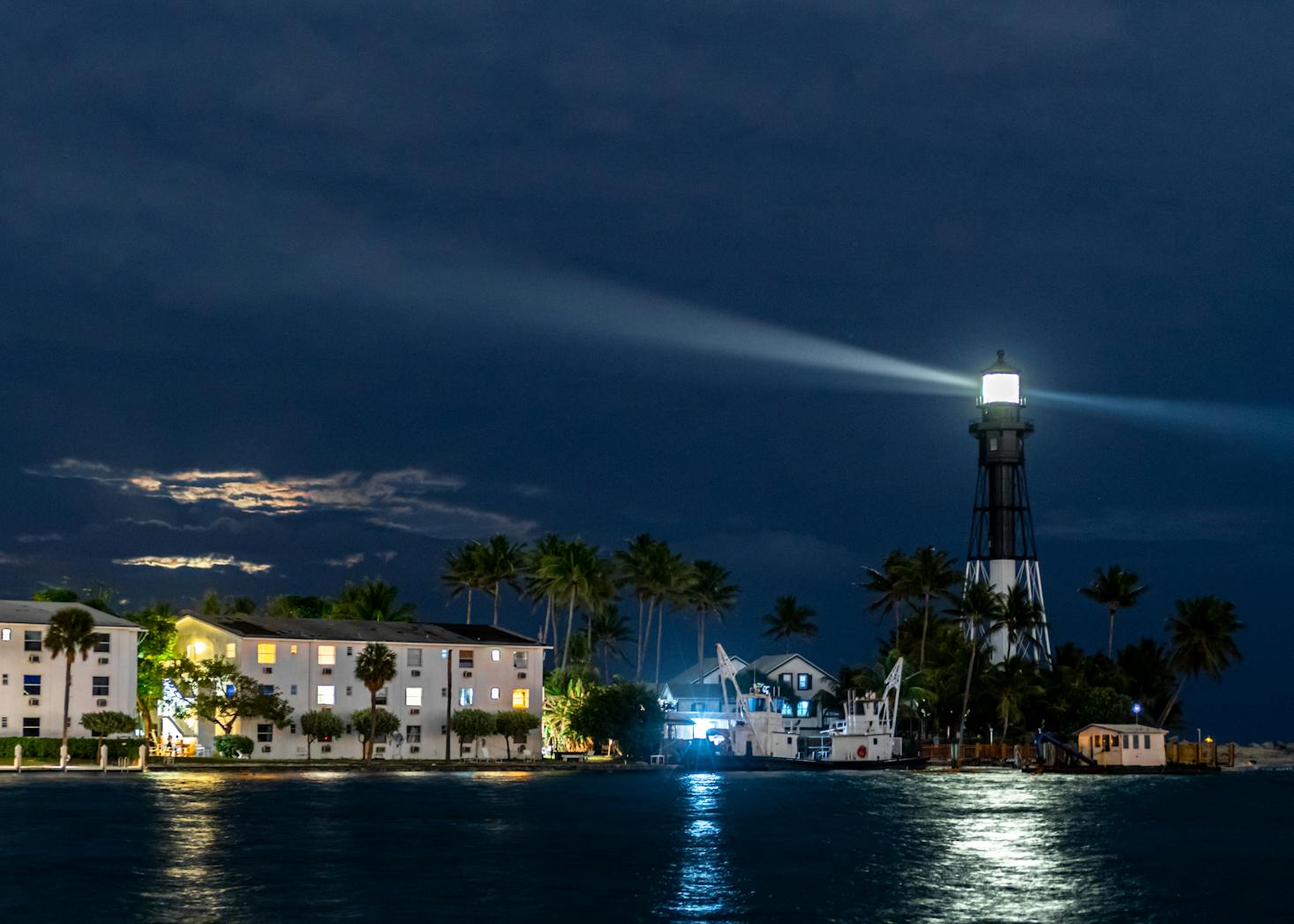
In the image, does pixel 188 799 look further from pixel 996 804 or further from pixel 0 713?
→ pixel 996 804

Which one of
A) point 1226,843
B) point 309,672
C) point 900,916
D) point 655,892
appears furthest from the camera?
point 309,672

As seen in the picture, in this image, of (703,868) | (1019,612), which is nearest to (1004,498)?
(1019,612)

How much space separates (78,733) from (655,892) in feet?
244

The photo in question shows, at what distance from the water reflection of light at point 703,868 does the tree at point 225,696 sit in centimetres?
3762

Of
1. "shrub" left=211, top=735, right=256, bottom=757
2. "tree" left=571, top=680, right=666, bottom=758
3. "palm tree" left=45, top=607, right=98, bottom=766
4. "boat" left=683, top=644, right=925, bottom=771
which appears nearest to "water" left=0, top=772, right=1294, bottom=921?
"palm tree" left=45, top=607, right=98, bottom=766

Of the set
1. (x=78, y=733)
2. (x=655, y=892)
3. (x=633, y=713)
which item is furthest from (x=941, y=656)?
(x=655, y=892)

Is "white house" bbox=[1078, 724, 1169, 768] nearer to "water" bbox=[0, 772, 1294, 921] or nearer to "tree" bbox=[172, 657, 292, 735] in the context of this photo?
"water" bbox=[0, 772, 1294, 921]

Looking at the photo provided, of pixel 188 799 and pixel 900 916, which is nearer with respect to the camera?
pixel 900 916

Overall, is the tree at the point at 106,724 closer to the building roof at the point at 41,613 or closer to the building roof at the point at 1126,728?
the building roof at the point at 41,613

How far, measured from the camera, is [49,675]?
11831cm

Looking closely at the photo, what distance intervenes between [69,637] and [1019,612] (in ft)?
267

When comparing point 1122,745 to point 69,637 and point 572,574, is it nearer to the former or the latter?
point 572,574

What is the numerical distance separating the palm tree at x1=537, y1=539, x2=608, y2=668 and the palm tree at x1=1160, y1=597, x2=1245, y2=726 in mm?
54958

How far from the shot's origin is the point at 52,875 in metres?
58.2
